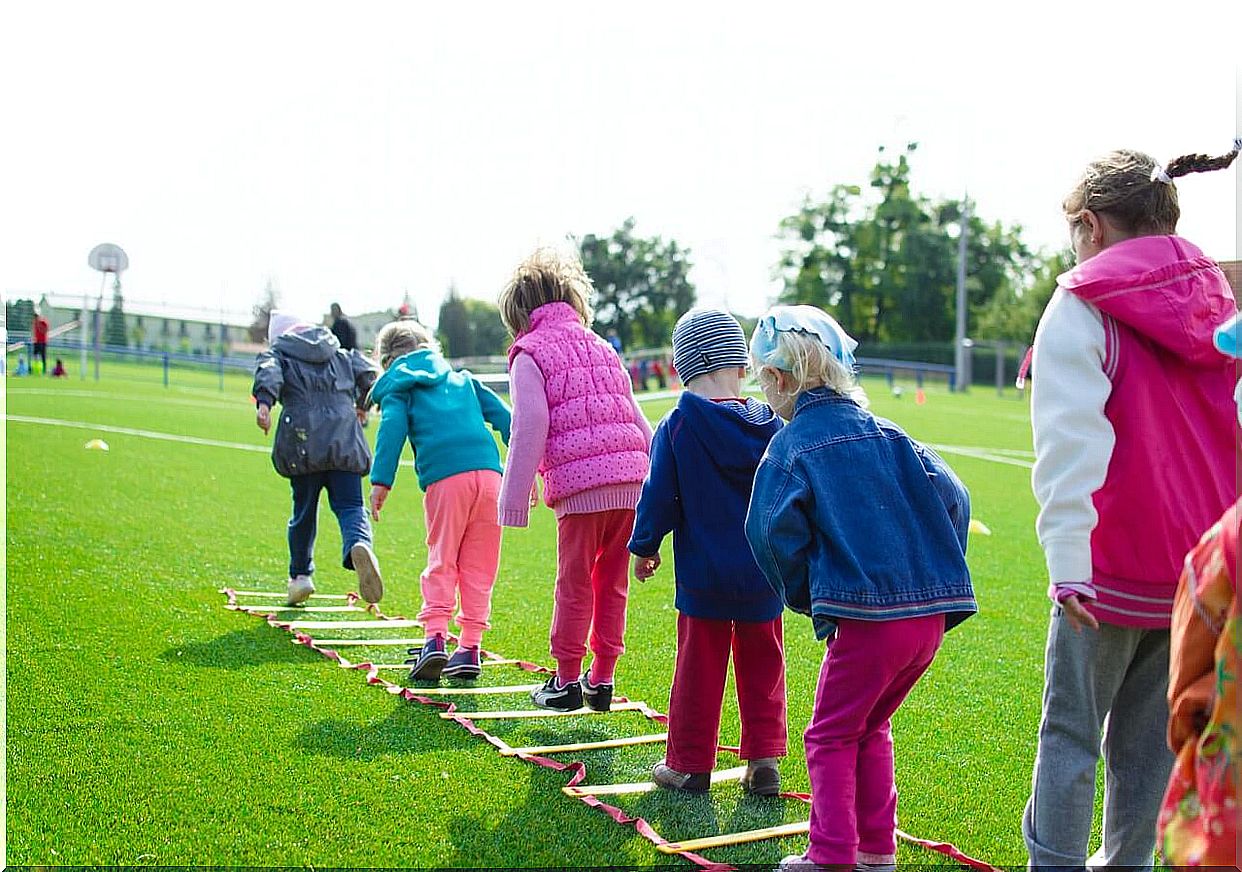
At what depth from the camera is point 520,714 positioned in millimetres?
5148

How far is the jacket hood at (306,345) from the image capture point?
7.45m

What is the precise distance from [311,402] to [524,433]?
2723mm

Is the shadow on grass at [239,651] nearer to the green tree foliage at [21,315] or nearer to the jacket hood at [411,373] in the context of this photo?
the jacket hood at [411,373]

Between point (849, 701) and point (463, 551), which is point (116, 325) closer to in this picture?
point (463, 551)

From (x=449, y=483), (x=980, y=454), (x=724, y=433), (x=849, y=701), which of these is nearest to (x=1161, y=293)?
(x=849, y=701)

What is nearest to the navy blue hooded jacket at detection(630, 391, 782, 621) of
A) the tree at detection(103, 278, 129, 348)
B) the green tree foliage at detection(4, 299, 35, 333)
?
the green tree foliage at detection(4, 299, 35, 333)

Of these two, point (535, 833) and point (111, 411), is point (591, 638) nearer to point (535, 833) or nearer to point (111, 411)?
point (535, 833)

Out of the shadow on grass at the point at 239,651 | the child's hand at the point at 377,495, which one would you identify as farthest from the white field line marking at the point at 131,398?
the child's hand at the point at 377,495

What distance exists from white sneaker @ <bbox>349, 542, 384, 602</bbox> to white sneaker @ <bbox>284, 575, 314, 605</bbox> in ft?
2.70

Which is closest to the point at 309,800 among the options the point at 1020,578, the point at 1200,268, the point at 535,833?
the point at 535,833

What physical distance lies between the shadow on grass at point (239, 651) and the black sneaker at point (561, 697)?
57.3 inches

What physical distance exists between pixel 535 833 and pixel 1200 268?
2.58 metres

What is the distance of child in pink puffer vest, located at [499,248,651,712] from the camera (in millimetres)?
5133

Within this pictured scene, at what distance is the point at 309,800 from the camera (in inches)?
155
